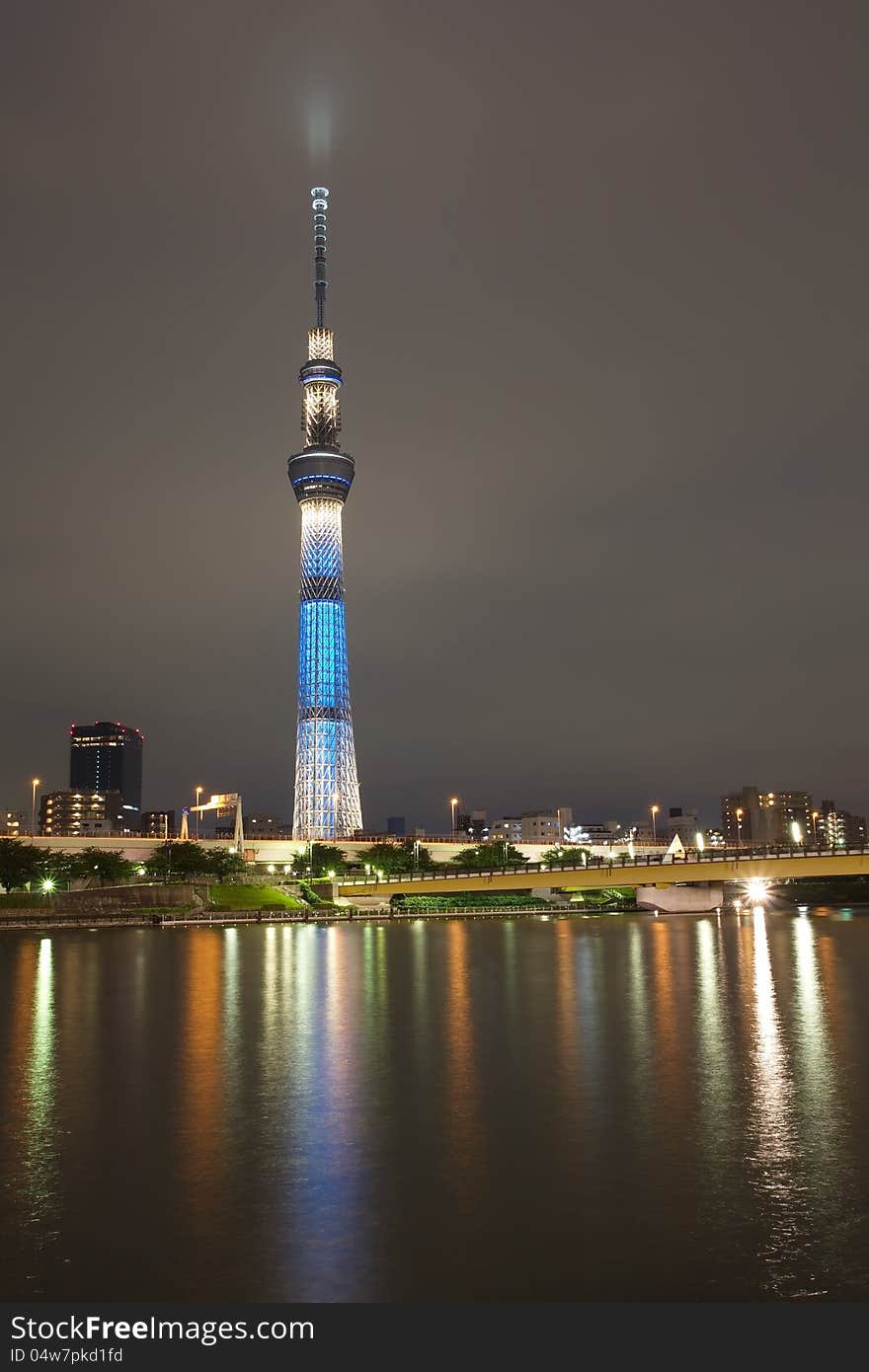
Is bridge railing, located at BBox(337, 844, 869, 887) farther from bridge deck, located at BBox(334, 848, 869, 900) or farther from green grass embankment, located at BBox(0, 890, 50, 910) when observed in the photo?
green grass embankment, located at BBox(0, 890, 50, 910)

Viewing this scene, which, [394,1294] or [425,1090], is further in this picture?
[425,1090]

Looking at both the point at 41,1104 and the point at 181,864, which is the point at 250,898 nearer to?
the point at 181,864

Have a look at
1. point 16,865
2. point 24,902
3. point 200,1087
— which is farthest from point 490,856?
point 200,1087

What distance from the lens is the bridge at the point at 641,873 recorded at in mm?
91500

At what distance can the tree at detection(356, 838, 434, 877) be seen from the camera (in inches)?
5965

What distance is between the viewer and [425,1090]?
25172 mm

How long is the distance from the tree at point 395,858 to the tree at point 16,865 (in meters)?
50.8

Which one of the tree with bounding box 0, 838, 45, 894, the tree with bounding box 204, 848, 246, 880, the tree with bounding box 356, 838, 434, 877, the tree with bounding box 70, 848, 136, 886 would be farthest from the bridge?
the tree with bounding box 0, 838, 45, 894

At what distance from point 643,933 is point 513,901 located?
3833cm

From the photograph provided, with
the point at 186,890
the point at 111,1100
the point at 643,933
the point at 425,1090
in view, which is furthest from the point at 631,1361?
the point at 186,890

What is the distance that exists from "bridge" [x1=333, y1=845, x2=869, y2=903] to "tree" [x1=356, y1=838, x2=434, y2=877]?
28212 mm

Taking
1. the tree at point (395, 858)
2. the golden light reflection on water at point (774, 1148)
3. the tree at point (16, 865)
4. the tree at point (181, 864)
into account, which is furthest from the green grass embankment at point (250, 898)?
the golden light reflection on water at point (774, 1148)

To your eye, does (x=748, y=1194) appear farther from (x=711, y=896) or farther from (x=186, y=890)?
(x=711, y=896)

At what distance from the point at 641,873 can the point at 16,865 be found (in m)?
59.0
